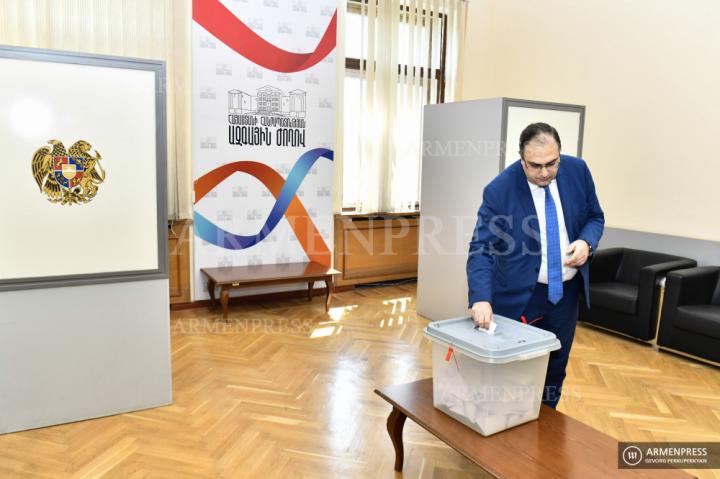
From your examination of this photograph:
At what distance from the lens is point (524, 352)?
84.0 inches

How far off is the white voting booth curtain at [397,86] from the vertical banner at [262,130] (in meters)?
0.49

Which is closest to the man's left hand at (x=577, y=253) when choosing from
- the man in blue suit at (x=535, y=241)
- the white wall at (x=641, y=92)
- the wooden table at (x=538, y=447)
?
the man in blue suit at (x=535, y=241)

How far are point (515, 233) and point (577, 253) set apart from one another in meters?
0.27

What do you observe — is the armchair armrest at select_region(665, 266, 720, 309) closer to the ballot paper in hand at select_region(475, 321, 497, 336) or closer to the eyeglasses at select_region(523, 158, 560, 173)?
the eyeglasses at select_region(523, 158, 560, 173)

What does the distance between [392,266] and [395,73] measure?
2.28 m

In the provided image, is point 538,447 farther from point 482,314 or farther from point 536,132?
point 536,132

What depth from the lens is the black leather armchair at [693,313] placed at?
4.16 metres

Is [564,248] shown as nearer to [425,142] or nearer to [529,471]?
[529,471]

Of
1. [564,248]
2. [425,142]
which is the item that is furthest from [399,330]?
[564,248]

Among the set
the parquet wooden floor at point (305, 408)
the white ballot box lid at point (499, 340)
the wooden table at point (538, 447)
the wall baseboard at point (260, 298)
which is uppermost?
the white ballot box lid at point (499, 340)

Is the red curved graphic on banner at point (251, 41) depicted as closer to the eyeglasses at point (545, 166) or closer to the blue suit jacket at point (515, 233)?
the blue suit jacket at point (515, 233)

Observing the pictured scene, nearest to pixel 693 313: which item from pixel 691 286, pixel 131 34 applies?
pixel 691 286

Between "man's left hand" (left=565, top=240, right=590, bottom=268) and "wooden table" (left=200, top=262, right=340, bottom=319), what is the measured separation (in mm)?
3345

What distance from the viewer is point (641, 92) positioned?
5.41 m
